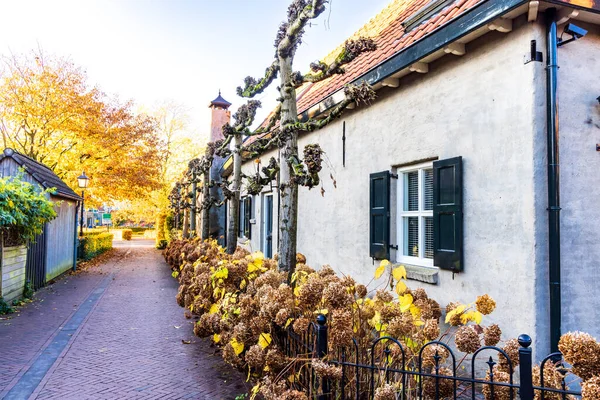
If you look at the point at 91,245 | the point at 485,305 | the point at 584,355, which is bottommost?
the point at 91,245

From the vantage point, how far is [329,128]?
7.86m

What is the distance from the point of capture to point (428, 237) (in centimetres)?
→ 529

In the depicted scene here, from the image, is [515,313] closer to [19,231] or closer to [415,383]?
[415,383]

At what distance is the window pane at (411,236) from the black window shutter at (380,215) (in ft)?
0.79

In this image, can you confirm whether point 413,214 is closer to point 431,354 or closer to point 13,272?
point 431,354

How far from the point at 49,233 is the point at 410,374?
12.4 metres

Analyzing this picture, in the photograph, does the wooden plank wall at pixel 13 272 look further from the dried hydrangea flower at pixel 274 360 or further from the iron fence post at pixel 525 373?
the iron fence post at pixel 525 373

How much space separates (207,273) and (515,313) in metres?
4.12

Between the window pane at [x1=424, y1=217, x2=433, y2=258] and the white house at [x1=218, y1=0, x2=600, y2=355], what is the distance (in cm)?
1

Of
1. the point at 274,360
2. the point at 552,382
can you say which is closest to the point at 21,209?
the point at 274,360

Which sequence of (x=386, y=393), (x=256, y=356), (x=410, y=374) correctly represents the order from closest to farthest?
(x=386, y=393), (x=410, y=374), (x=256, y=356)

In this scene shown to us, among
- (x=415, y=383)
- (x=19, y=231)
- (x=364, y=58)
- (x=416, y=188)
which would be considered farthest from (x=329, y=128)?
(x=19, y=231)

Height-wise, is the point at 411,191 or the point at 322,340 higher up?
the point at 411,191

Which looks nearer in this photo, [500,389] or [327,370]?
[500,389]
